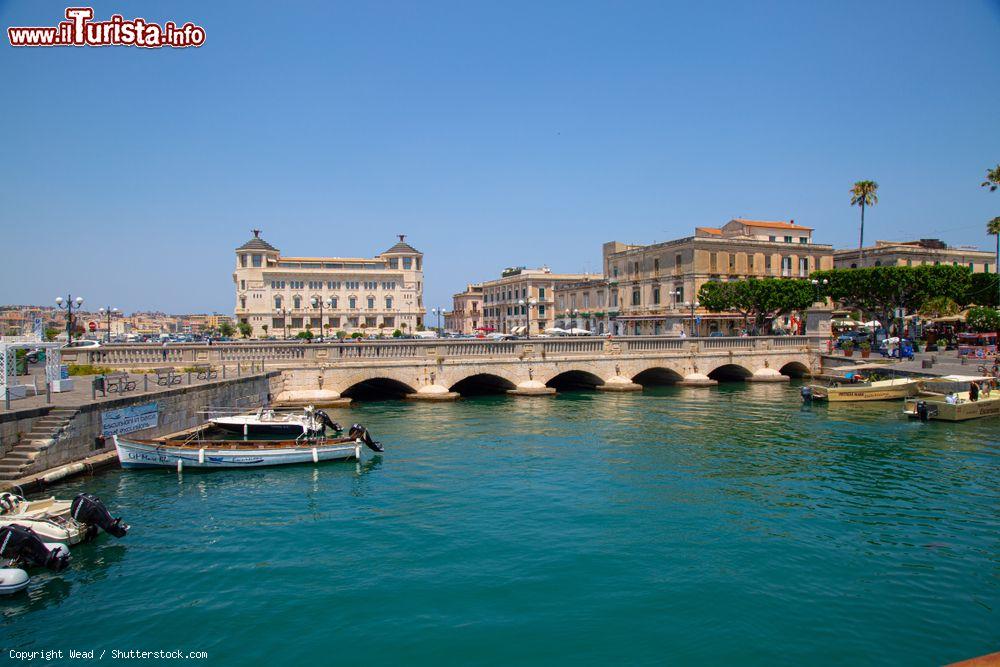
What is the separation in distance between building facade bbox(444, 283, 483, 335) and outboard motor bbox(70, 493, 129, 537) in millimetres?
118216

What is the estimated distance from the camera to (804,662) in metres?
11.5

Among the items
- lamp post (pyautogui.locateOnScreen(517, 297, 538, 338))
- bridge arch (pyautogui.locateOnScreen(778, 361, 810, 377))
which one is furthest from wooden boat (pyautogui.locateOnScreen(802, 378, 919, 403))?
lamp post (pyautogui.locateOnScreen(517, 297, 538, 338))

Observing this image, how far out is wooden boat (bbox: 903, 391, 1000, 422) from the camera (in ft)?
109

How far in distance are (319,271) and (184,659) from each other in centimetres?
10707

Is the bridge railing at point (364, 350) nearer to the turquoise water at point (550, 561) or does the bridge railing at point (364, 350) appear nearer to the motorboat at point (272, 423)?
the motorboat at point (272, 423)

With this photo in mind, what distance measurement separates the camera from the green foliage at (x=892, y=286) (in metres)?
62.9

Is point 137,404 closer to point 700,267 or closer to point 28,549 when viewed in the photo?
point 28,549

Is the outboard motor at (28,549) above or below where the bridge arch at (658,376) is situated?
below

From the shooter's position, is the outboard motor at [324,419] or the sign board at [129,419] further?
the outboard motor at [324,419]

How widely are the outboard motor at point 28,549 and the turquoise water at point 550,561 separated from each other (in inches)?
16.2

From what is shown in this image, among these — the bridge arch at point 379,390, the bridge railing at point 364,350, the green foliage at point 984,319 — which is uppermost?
the green foliage at point 984,319

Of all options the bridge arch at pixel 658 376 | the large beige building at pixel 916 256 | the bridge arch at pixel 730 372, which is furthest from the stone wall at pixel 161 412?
the large beige building at pixel 916 256

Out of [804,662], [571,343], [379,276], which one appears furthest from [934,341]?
[379,276]

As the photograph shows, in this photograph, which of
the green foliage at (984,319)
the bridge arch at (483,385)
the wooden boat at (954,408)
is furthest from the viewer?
the green foliage at (984,319)
